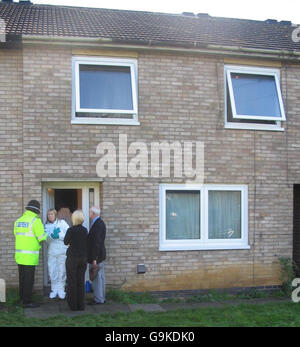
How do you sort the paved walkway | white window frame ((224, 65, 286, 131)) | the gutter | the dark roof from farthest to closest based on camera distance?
white window frame ((224, 65, 286, 131)), the dark roof, the gutter, the paved walkway

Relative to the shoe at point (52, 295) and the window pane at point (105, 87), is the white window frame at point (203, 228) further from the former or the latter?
the shoe at point (52, 295)

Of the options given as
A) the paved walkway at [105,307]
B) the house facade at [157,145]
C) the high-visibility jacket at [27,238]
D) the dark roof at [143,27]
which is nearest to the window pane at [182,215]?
the house facade at [157,145]

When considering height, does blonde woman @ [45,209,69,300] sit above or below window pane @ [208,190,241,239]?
below

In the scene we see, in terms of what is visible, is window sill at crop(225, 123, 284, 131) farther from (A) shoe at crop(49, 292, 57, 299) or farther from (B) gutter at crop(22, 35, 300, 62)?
(A) shoe at crop(49, 292, 57, 299)

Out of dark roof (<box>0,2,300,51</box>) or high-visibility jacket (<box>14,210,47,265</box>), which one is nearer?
high-visibility jacket (<box>14,210,47,265</box>)

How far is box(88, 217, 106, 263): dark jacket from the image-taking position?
26.6ft

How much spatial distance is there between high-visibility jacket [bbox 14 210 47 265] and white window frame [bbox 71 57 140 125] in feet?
6.89

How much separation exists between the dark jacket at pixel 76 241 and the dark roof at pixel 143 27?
374cm

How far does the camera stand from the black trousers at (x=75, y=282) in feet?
25.6

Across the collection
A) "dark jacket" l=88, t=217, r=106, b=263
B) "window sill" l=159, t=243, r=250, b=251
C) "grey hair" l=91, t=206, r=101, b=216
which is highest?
"grey hair" l=91, t=206, r=101, b=216

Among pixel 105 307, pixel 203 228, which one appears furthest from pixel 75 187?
pixel 203 228

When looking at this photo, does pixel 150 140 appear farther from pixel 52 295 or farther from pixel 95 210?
pixel 52 295

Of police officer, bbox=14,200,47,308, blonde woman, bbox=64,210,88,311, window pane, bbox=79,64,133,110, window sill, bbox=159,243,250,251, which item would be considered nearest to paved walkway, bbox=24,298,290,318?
blonde woman, bbox=64,210,88,311

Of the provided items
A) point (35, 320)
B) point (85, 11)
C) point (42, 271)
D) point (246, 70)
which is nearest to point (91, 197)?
point (42, 271)
